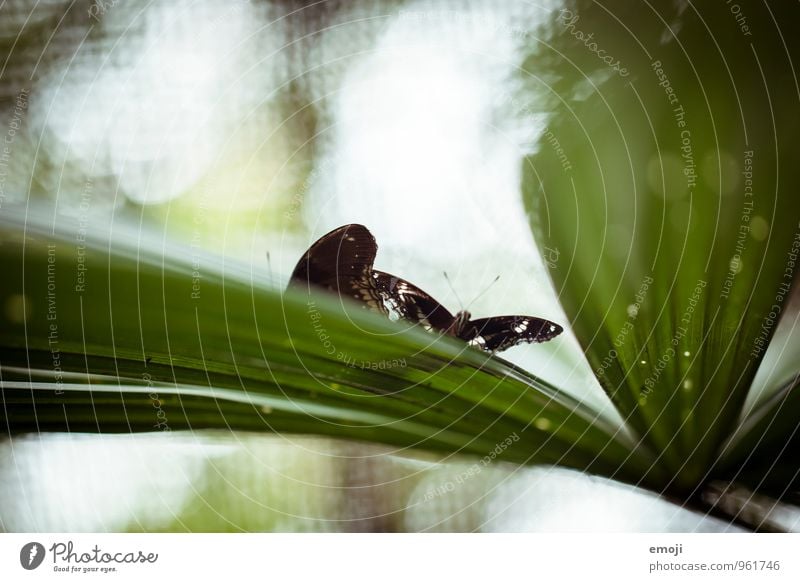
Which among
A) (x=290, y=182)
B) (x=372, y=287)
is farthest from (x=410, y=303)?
(x=290, y=182)

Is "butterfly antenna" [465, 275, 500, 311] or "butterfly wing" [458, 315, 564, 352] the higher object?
"butterfly antenna" [465, 275, 500, 311]

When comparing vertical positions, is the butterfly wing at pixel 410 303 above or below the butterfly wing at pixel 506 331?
above

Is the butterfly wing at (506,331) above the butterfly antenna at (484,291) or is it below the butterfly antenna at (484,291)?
below

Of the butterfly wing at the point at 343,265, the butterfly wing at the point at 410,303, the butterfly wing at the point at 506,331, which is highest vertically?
the butterfly wing at the point at 343,265

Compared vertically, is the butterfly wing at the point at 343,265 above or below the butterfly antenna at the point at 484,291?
above

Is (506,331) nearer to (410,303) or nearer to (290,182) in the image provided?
(410,303)
